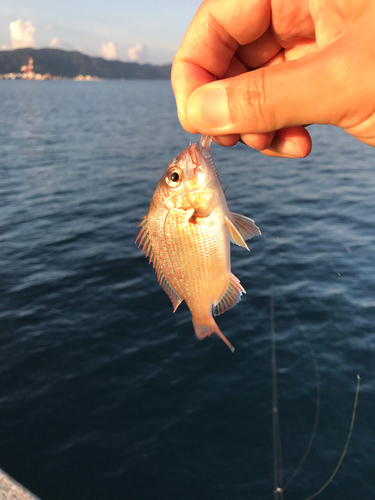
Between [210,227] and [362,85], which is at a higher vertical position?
[362,85]

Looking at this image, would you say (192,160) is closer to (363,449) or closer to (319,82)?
(319,82)

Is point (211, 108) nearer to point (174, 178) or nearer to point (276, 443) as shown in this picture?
point (174, 178)

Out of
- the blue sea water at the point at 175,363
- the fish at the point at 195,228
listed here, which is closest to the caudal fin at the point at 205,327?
the fish at the point at 195,228

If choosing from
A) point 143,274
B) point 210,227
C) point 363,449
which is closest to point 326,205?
point 143,274

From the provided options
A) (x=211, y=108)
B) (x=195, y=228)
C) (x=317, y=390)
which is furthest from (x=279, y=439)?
(x=211, y=108)

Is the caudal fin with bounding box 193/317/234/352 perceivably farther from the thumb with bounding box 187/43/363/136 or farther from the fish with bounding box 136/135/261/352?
the thumb with bounding box 187/43/363/136
